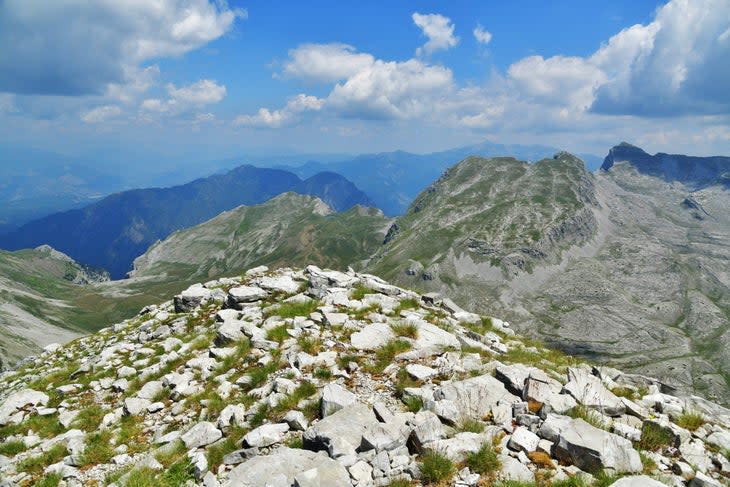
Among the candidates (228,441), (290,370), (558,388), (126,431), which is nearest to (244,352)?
(290,370)

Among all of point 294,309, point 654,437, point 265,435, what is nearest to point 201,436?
point 265,435

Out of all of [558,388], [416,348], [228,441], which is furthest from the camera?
[416,348]

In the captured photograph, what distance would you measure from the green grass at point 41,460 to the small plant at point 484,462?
1225 centimetres

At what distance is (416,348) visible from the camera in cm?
1510

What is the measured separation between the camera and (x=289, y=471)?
30.9 feet

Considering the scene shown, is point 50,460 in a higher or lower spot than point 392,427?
lower

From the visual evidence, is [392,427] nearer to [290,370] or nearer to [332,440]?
[332,440]

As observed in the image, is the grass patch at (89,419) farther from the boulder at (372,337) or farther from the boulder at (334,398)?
the boulder at (372,337)

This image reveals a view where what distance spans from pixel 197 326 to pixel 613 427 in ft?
67.1

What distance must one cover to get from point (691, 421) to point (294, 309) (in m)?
14.8

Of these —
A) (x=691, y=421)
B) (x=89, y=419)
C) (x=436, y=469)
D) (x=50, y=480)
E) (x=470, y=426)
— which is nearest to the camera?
(x=436, y=469)

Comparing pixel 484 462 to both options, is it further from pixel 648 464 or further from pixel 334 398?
pixel 334 398

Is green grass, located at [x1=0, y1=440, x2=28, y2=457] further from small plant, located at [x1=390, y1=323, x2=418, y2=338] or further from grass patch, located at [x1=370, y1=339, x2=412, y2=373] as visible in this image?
small plant, located at [x1=390, y1=323, x2=418, y2=338]

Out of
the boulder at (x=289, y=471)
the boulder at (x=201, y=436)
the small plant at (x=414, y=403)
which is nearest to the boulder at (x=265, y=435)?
the boulder at (x=289, y=471)
